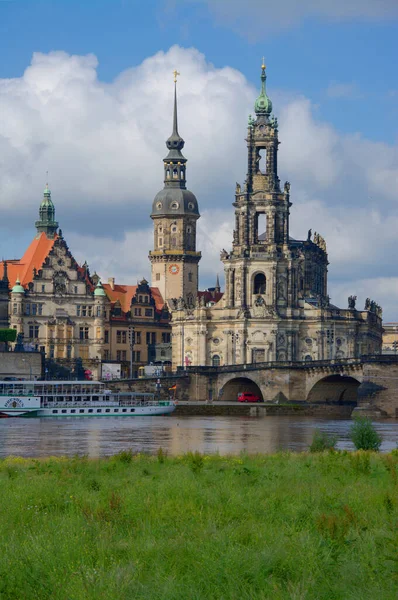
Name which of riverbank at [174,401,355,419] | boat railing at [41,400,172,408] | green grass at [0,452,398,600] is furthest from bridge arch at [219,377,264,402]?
green grass at [0,452,398,600]

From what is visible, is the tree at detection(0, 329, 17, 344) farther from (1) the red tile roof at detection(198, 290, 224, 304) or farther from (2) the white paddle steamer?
(1) the red tile roof at detection(198, 290, 224, 304)

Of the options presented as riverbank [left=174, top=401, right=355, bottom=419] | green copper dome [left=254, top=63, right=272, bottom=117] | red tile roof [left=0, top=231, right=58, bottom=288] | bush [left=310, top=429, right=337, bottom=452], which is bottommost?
bush [left=310, top=429, right=337, bottom=452]

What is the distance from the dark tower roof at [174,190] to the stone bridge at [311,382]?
36.4 m

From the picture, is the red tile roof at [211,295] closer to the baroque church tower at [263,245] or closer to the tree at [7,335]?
the baroque church tower at [263,245]

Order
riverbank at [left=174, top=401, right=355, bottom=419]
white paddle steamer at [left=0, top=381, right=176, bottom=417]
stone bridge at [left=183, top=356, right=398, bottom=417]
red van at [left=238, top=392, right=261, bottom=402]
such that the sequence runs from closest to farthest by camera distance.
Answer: white paddle steamer at [left=0, top=381, right=176, bottom=417] < stone bridge at [left=183, top=356, right=398, bottom=417] < riverbank at [left=174, top=401, right=355, bottom=419] < red van at [left=238, top=392, right=261, bottom=402]

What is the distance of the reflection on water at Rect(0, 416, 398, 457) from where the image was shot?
2388 inches

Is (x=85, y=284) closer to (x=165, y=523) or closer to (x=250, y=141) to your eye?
(x=250, y=141)

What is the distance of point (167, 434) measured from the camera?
76.6 m

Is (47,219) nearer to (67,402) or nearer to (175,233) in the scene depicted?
(175,233)

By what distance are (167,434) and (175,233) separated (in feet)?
284

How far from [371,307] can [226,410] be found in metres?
50.3

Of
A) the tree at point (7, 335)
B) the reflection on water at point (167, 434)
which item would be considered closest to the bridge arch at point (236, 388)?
the reflection on water at point (167, 434)

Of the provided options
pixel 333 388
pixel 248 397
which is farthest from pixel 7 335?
pixel 333 388

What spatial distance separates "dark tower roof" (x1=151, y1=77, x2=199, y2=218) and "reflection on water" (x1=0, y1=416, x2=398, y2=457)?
59.4 meters
